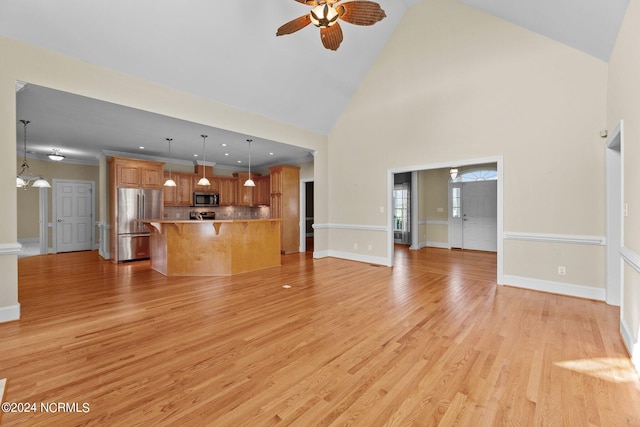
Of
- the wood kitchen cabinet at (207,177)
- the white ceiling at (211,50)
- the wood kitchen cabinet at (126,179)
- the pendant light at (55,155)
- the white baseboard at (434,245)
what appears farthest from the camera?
the white baseboard at (434,245)

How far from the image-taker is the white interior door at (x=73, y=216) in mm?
7879

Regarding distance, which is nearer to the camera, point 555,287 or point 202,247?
point 555,287

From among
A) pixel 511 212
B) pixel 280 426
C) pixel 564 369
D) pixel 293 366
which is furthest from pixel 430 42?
pixel 280 426

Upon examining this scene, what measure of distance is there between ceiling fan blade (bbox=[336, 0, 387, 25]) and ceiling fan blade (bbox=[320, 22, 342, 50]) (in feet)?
0.43

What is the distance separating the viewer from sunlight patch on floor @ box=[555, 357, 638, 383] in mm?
1952

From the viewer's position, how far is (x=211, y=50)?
3.90 m

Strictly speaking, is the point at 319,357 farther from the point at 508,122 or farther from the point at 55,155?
the point at 55,155

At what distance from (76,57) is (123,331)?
3284 mm

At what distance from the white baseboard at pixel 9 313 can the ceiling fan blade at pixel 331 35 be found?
4586 millimetres

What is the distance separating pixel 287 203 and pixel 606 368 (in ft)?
22.3

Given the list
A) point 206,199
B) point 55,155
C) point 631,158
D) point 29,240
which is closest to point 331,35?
point 631,158

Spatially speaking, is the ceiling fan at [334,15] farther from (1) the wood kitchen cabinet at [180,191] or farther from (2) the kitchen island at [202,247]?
(1) the wood kitchen cabinet at [180,191]

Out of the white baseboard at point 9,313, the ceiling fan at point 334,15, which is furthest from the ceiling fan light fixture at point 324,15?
the white baseboard at point 9,313

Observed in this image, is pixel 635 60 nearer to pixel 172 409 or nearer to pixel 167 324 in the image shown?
pixel 172 409
